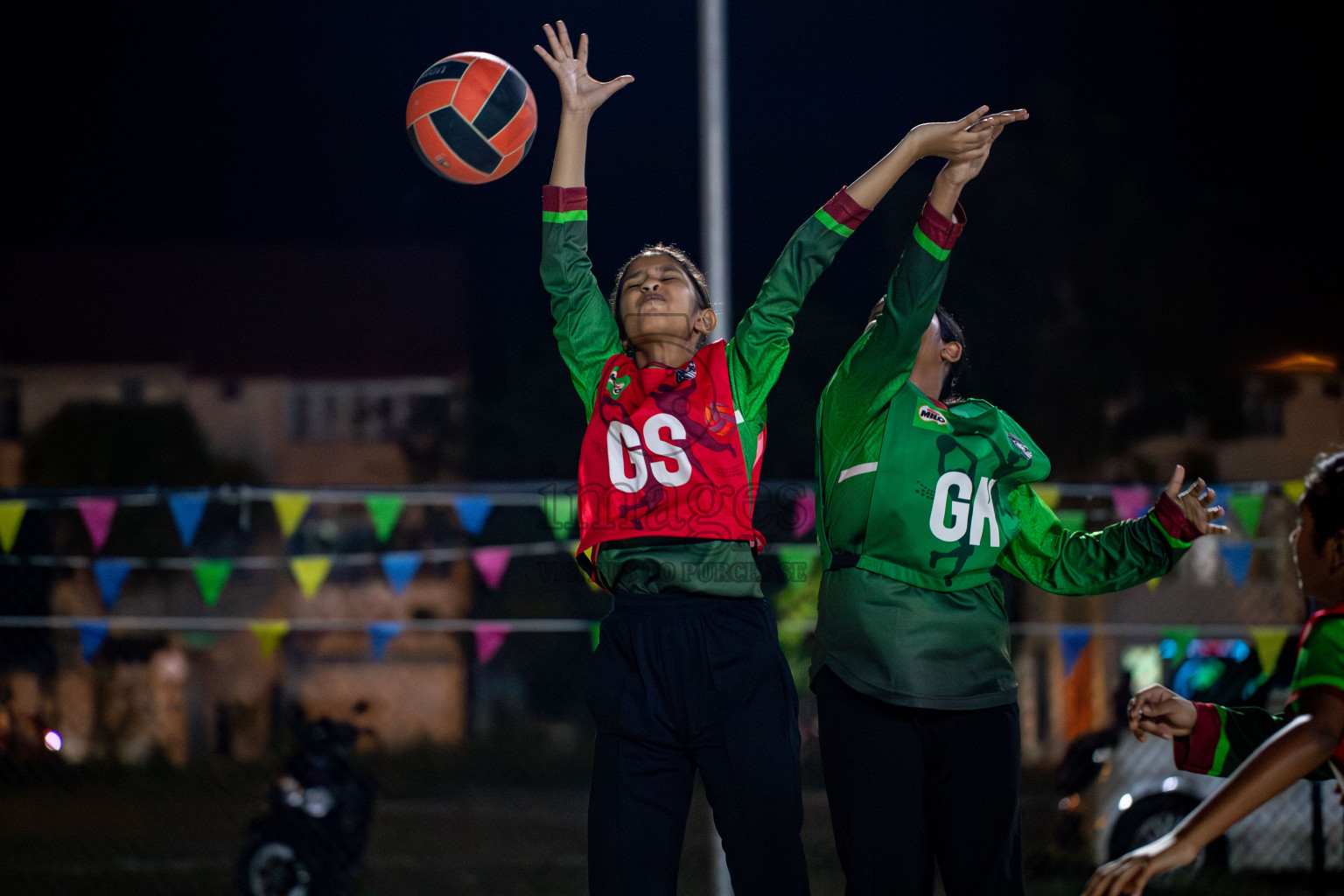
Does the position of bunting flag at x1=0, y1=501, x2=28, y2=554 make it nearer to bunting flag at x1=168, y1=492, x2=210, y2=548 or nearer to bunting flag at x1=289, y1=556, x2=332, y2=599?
bunting flag at x1=168, y1=492, x2=210, y2=548

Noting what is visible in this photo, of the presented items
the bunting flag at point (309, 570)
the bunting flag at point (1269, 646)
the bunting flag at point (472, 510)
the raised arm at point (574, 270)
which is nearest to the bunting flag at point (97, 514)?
the bunting flag at point (309, 570)

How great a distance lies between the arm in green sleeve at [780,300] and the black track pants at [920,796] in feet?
2.04

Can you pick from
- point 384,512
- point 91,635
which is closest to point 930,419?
point 384,512

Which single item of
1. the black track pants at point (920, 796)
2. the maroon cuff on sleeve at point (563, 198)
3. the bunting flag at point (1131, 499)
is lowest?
the black track pants at point (920, 796)

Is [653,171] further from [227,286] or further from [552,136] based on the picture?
[227,286]

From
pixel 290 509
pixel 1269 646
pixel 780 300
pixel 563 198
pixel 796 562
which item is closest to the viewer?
pixel 780 300

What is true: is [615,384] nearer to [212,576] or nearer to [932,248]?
[932,248]

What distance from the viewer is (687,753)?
89.4 inches

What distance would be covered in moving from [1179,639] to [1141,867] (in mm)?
3776

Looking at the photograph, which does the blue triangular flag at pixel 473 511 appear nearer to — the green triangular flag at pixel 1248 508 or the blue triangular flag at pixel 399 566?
the blue triangular flag at pixel 399 566

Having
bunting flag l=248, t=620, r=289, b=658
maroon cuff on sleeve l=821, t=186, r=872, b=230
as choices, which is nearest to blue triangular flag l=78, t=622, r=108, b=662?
bunting flag l=248, t=620, r=289, b=658

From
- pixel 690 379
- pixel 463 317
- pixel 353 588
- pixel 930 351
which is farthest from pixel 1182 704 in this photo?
pixel 463 317

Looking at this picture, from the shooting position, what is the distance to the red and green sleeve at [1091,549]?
2.49 m

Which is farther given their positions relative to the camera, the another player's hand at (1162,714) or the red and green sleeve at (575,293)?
the red and green sleeve at (575,293)
